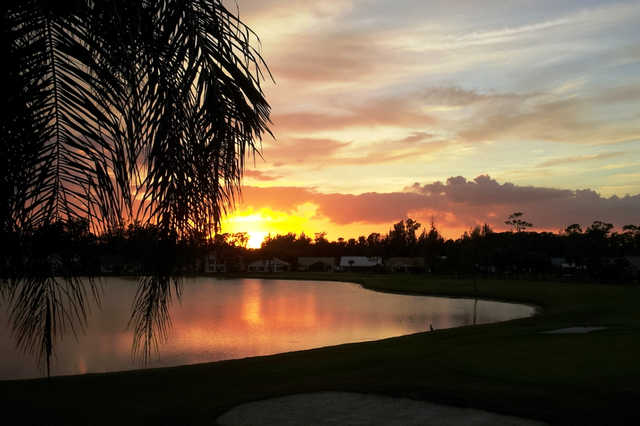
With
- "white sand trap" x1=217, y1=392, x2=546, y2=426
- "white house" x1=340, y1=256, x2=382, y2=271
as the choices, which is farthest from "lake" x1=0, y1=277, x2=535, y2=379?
"white house" x1=340, y1=256, x2=382, y2=271

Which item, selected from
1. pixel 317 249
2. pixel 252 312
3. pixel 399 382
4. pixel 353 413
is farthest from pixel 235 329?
pixel 317 249

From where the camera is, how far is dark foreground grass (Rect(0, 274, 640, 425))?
10.8m

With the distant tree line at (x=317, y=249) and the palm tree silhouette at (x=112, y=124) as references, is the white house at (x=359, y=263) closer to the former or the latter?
the distant tree line at (x=317, y=249)

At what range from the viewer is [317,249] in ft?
566

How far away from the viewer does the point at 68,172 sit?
11.4 feet

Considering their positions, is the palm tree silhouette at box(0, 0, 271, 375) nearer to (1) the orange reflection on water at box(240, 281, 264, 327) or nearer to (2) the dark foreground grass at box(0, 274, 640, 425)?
(2) the dark foreground grass at box(0, 274, 640, 425)

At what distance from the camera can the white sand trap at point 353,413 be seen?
9570mm

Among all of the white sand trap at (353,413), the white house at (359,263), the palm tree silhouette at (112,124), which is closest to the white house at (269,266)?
the white house at (359,263)

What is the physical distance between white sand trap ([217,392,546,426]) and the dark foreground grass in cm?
50

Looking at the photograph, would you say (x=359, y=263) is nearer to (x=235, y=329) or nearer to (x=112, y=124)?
(x=235, y=329)

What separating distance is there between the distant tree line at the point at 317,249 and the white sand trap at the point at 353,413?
10.6 feet

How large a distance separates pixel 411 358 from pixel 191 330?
18.3 meters

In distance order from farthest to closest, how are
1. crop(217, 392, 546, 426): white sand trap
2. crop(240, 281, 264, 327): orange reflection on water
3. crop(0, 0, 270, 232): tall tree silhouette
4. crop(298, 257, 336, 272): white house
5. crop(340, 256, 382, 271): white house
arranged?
crop(298, 257, 336, 272): white house → crop(340, 256, 382, 271): white house → crop(240, 281, 264, 327): orange reflection on water → crop(217, 392, 546, 426): white sand trap → crop(0, 0, 270, 232): tall tree silhouette

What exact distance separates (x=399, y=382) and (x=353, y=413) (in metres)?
2.73
